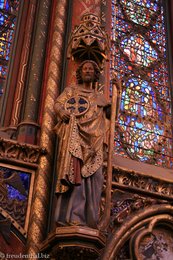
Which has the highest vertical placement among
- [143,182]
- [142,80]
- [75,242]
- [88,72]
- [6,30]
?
[6,30]

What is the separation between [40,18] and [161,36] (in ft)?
8.59

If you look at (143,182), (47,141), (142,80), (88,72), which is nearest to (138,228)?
(143,182)

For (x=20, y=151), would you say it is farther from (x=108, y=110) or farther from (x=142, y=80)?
(x=142, y=80)

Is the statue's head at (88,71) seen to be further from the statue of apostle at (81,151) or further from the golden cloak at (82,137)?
the golden cloak at (82,137)

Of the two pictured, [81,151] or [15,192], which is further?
[15,192]

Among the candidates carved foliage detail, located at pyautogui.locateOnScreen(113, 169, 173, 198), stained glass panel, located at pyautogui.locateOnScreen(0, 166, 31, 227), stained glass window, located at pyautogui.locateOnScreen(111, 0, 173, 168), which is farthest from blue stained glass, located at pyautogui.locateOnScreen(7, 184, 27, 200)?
stained glass window, located at pyautogui.locateOnScreen(111, 0, 173, 168)

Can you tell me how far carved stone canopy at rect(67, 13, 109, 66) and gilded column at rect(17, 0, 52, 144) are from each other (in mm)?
607

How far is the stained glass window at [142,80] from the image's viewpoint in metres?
7.75

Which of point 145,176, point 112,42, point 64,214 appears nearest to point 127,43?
point 112,42

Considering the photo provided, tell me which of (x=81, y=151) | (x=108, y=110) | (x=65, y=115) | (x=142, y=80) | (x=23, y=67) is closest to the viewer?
(x=81, y=151)

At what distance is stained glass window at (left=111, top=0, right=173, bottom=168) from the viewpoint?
7.75 m

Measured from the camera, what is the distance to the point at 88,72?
6.23 metres

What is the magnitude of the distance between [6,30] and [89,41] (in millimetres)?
1957

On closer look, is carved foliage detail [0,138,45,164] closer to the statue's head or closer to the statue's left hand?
the statue's left hand
